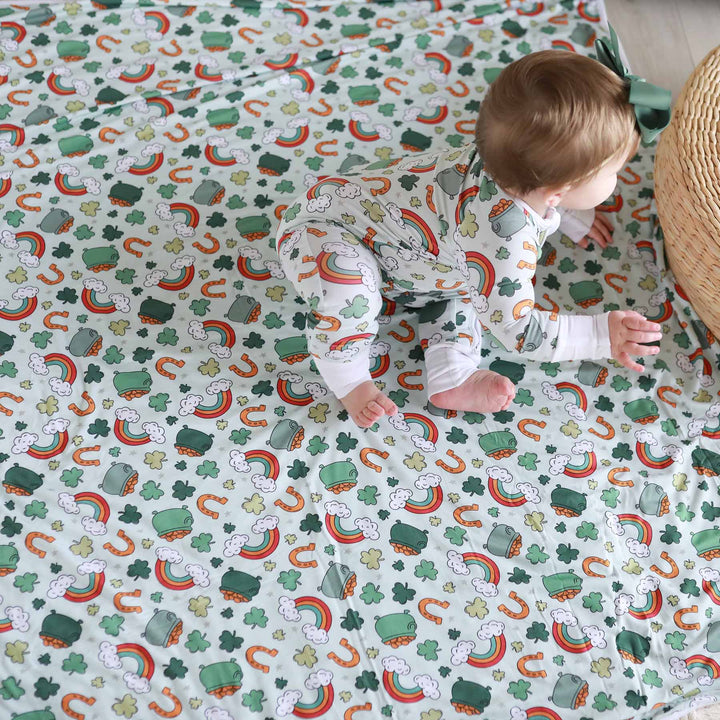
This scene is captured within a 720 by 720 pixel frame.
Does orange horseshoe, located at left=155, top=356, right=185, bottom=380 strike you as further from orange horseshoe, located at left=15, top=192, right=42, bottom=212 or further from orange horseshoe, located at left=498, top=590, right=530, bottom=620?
orange horseshoe, located at left=498, top=590, right=530, bottom=620

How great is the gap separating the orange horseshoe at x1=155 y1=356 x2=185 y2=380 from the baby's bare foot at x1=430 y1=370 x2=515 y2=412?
1.29 feet

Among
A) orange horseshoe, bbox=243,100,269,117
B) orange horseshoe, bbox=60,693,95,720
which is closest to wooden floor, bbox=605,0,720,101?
orange horseshoe, bbox=243,100,269,117

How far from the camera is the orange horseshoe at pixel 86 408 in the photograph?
121cm

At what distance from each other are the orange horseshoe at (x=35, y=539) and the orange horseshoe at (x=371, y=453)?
445mm

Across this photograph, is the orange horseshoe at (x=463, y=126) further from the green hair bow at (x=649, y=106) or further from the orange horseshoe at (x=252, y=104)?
the green hair bow at (x=649, y=106)

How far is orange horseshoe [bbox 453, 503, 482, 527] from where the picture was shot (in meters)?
1.17

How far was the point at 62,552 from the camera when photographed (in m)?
1.11

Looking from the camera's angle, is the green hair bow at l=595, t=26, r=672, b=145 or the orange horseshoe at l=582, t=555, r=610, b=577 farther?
the orange horseshoe at l=582, t=555, r=610, b=577

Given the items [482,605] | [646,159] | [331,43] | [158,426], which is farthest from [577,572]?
[331,43]

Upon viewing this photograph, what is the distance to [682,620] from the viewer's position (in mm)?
1123

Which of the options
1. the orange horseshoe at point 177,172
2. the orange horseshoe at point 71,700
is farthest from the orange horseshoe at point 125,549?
the orange horseshoe at point 177,172

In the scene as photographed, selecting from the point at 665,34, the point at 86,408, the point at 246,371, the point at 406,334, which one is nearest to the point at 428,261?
the point at 406,334

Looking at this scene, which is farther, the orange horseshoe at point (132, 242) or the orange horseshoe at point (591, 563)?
the orange horseshoe at point (132, 242)

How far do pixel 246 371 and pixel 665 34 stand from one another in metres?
1.22
